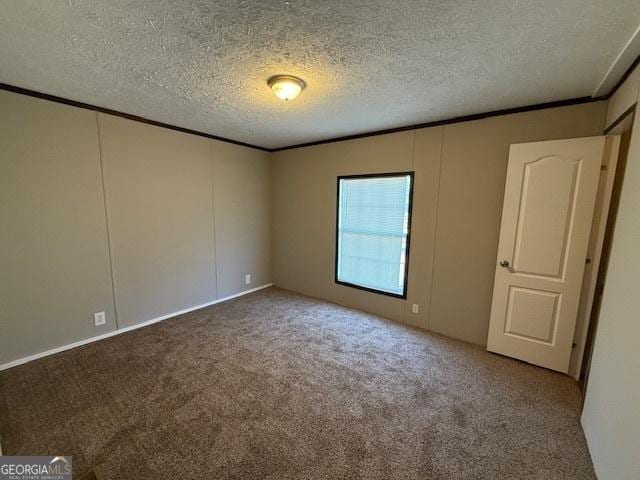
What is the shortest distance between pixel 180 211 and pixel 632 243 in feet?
13.0

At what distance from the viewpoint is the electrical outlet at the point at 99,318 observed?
8.67 ft

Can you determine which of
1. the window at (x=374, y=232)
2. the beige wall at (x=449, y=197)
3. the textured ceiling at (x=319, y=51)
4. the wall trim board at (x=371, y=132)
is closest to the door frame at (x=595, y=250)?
the beige wall at (x=449, y=197)

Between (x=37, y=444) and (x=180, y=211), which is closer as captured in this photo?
(x=37, y=444)

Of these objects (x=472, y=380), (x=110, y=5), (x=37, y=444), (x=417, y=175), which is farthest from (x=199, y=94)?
(x=472, y=380)

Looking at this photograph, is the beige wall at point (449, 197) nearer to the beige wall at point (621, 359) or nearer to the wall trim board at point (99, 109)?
the beige wall at point (621, 359)

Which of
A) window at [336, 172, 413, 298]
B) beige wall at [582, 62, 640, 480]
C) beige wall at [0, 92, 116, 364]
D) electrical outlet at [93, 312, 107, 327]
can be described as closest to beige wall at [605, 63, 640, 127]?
beige wall at [582, 62, 640, 480]

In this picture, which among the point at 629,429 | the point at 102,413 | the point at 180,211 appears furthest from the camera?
the point at 180,211

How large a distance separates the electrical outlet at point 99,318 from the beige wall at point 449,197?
107 inches

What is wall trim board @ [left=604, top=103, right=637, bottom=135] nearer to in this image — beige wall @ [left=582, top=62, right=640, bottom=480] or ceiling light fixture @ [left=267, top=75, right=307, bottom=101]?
beige wall @ [left=582, top=62, right=640, bottom=480]

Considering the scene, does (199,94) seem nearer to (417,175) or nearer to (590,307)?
(417,175)

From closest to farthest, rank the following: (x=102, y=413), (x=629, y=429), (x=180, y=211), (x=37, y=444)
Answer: (x=629, y=429) < (x=37, y=444) < (x=102, y=413) < (x=180, y=211)

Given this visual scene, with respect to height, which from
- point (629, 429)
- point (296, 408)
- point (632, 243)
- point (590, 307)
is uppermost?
point (632, 243)

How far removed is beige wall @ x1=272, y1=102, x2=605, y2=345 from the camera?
240cm

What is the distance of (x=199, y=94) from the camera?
2199mm
